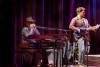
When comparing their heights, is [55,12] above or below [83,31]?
above

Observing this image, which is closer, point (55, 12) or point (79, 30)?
point (79, 30)

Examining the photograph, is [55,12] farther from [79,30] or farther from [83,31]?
[83,31]

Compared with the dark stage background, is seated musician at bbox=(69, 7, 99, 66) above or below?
below

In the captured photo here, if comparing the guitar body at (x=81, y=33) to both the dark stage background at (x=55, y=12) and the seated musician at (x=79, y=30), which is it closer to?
the seated musician at (x=79, y=30)

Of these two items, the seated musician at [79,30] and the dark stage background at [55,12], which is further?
the dark stage background at [55,12]

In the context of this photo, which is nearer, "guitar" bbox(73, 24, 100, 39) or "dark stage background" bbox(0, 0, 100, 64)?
"guitar" bbox(73, 24, 100, 39)

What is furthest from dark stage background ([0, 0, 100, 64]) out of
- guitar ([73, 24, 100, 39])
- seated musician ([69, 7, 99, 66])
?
guitar ([73, 24, 100, 39])

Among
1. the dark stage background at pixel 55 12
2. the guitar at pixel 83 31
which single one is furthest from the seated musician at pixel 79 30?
the dark stage background at pixel 55 12

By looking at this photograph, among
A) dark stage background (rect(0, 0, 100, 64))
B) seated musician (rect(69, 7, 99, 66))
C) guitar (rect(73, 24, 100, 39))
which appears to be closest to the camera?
guitar (rect(73, 24, 100, 39))

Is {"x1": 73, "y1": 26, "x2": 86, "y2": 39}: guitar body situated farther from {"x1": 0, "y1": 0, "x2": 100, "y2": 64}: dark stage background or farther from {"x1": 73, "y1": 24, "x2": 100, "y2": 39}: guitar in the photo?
{"x1": 0, "y1": 0, "x2": 100, "y2": 64}: dark stage background

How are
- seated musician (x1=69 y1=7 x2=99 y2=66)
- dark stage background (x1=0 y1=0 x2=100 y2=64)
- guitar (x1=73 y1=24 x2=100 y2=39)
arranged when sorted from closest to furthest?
guitar (x1=73 y1=24 x2=100 y2=39) < seated musician (x1=69 y1=7 x2=99 y2=66) < dark stage background (x1=0 y1=0 x2=100 y2=64)

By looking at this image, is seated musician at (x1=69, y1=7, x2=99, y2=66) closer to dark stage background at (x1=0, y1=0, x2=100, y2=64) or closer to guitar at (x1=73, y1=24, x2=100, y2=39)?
guitar at (x1=73, y1=24, x2=100, y2=39)

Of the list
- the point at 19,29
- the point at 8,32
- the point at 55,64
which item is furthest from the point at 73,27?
the point at 8,32

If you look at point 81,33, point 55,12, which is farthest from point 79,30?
point 55,12
